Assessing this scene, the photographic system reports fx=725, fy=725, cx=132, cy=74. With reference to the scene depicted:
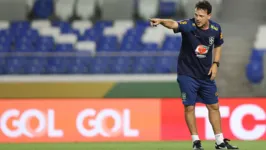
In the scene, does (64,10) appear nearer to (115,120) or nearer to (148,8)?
(148,8)

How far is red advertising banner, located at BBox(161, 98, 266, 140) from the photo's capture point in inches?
483

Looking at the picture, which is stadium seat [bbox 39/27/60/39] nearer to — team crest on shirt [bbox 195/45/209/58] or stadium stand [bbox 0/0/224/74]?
stadium stand [bbox 0/0/224/74]

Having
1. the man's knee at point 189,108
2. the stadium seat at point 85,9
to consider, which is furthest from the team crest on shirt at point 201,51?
the stadium seat at point 85,9

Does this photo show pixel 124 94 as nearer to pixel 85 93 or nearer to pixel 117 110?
pixel 85 93

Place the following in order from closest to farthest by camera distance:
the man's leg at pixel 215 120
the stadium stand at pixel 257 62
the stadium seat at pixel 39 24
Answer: the man's leg at pixel 215 120 → the stadium stand at pixel 257 62 → the stadium seat at pixel 39 24

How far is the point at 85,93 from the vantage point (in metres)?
15.3

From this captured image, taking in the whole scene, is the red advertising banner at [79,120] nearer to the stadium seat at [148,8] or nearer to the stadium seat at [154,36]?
the stadium seat at [154,36]

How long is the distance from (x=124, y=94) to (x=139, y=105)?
2.63 meters

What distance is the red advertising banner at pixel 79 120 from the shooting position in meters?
12.5

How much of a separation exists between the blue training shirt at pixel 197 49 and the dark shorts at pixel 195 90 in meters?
0.07

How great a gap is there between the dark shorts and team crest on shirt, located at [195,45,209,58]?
0.32 m

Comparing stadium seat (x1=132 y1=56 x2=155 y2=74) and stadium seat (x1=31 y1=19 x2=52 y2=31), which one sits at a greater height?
stadium seat (x1=31 y1=19 x2=52 y2=31)

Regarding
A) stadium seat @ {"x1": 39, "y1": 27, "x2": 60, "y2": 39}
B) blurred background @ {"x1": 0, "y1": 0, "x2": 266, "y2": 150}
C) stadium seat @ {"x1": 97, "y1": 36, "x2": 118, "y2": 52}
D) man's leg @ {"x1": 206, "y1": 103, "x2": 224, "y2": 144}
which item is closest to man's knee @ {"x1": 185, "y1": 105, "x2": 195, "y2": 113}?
man's leg @ {"x1": 206, "y1": 103, "x2": 224, "y2": 144}

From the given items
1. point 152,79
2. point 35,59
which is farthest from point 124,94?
point 35,59
